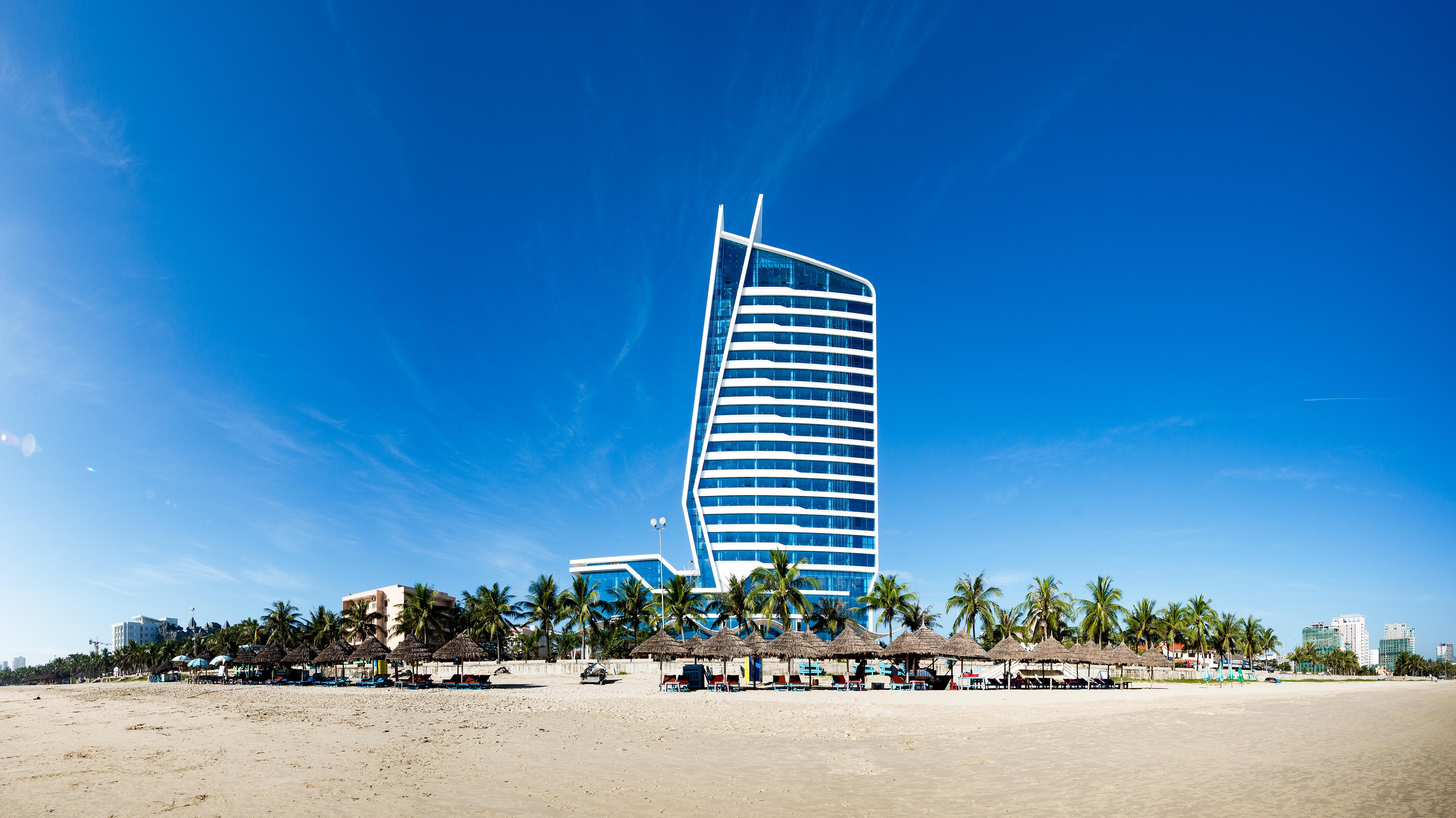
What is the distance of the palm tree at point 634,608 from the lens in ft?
243

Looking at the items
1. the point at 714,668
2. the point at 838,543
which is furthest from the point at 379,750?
the point at 838,543

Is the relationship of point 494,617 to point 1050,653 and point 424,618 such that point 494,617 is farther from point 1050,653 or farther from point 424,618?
point 1050,653

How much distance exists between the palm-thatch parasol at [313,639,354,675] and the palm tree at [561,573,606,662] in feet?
73.1

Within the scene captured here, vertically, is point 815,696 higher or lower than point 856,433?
lower

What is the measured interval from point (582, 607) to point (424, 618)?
17.5 metres

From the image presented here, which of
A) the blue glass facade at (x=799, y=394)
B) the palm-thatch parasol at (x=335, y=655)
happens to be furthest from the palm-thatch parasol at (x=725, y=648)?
the blue glass facade at (x=799, y=394)

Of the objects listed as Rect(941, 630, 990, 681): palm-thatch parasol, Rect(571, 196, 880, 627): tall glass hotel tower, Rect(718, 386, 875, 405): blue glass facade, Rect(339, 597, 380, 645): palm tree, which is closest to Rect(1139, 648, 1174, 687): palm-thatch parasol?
Rect(941, 630, 990, 681): palm-thatch parasol

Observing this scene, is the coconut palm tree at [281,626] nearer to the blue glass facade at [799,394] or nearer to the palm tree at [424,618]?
the palm tree at [424,618]

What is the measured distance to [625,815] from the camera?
1088 centimetres

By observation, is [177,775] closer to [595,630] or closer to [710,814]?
[710,814]

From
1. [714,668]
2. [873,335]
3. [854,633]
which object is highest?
[873,335]

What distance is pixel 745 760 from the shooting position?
15.5 meters

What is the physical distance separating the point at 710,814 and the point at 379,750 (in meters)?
9.57

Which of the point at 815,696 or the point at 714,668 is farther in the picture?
the point at 714,668
